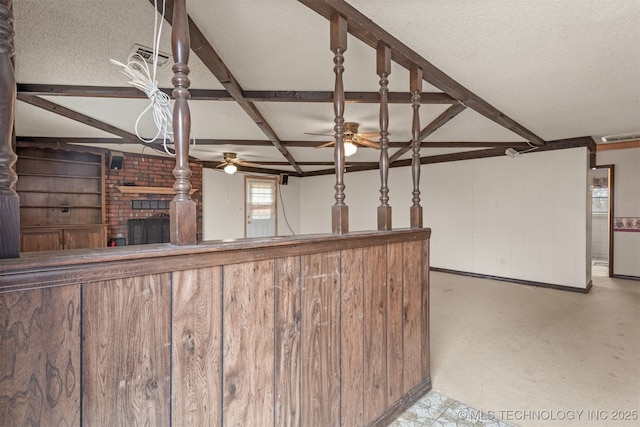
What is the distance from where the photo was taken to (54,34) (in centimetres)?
187

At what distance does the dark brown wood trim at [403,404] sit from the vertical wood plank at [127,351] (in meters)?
1.22

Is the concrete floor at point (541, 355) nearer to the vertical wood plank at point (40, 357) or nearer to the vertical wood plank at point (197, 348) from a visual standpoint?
the vertical wood plank at point (197, 348)

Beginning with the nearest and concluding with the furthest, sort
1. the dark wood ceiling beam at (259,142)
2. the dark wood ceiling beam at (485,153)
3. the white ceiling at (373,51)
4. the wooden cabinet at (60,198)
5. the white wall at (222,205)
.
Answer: the white ceiling at (373,51), the dark wood ceiling beam at (485,153), the dark wood ceiling beam at (259,142), the wooden cabinet at (60,198), the white wall at (222,205)

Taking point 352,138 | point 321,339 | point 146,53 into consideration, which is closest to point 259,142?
point 352,138

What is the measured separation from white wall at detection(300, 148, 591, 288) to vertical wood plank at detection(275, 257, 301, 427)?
4.78m

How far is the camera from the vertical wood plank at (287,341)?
128cm

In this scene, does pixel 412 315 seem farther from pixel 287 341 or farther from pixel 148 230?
pixel 148 230

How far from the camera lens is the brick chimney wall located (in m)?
5.50

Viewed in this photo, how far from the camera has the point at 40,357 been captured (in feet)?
2.57

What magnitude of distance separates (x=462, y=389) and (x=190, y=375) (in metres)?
1.91

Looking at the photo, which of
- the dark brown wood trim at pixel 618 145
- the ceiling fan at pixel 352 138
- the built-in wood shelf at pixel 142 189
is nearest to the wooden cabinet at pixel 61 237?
the built-in wood shelf at pixel 142 189

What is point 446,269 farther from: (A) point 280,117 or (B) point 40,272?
(B) point 40,272

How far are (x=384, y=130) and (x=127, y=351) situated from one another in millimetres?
1572

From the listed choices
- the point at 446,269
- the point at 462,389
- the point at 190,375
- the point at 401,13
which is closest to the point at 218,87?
the point at 401,13
